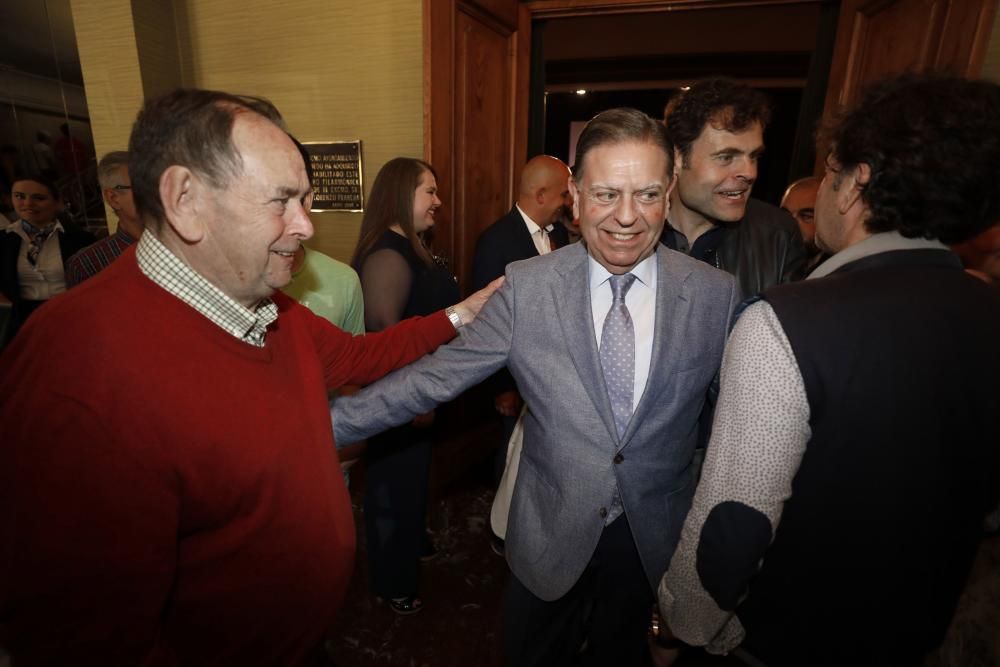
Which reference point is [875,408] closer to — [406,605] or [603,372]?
[603,372]

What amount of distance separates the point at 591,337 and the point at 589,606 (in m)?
0.98

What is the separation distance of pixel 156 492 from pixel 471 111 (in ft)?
9.59

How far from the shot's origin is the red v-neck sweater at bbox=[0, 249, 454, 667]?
725 millimetres

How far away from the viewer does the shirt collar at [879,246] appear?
957 mm

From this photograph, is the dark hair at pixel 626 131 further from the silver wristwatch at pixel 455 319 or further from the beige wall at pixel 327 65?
the beige wall at pixel 327 65

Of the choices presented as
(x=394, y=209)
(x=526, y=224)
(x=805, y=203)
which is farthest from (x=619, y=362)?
Result: (x=805, y=203)

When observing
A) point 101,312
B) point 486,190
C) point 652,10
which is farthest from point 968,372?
point 652,10

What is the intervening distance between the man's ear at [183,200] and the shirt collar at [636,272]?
967 mm

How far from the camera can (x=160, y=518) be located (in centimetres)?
80

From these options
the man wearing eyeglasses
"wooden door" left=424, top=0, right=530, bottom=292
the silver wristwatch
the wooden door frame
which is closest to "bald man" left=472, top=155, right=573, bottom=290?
"wooden door" left=424, top=0, right=530, bottom=292

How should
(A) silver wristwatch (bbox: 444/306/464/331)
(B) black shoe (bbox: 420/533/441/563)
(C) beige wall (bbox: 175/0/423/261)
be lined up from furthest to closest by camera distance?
(C) beige wall (bbox: 175/0/423/261), (B) black shoe (bbox: 420/533/441/563), (A) silver wristwatch (bbox: 444/306/464/331)

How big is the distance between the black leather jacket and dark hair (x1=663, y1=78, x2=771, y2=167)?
341mm

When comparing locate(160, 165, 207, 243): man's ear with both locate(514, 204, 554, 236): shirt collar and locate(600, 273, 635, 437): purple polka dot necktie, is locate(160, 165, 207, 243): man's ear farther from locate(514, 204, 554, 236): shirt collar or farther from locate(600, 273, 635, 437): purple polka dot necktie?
locate(514, 204, 554, 236): shirt collar

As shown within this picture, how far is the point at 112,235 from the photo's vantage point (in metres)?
2.39
